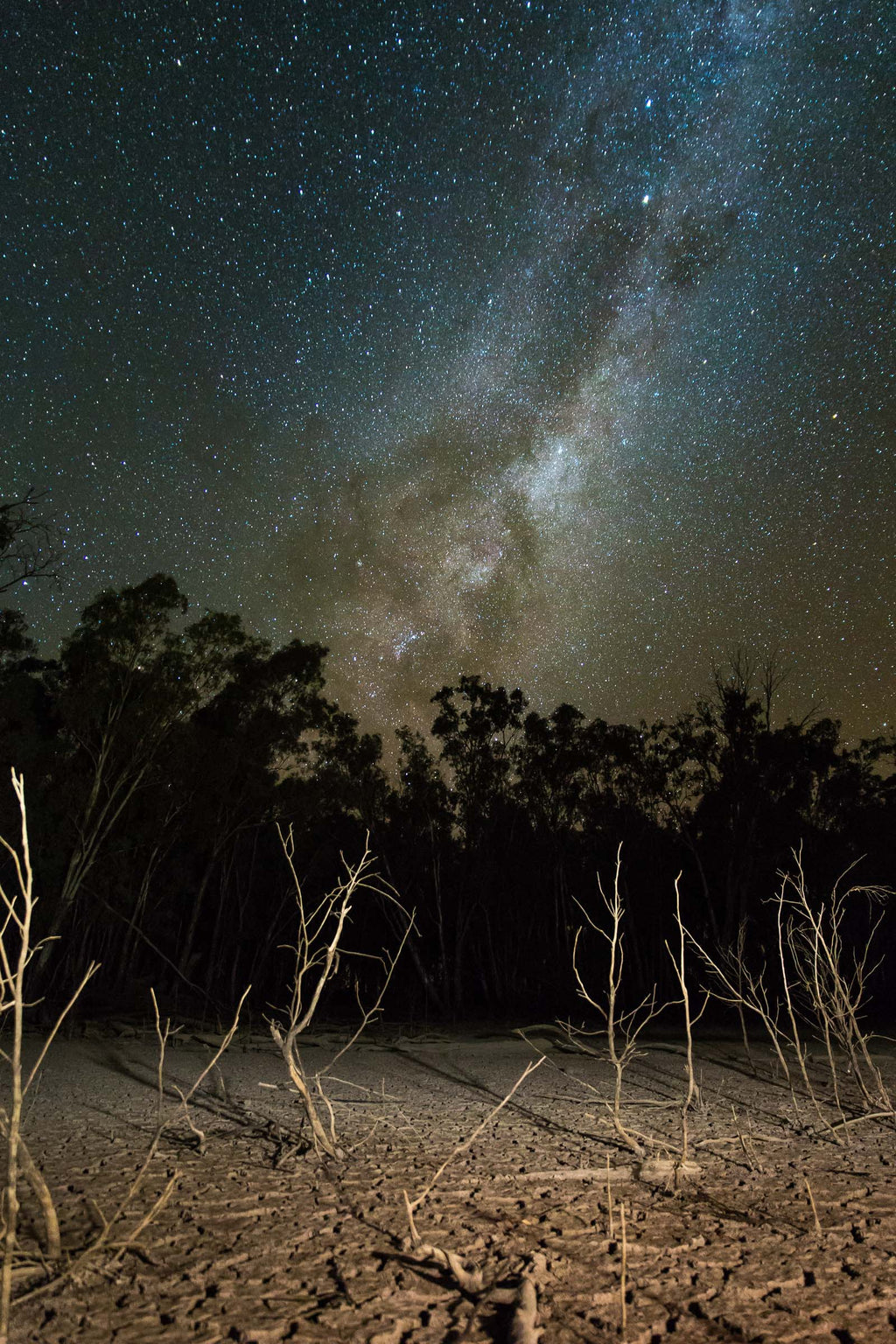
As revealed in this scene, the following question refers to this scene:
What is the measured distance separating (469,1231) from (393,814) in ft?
82.8

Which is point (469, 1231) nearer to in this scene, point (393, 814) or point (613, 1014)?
point (613, 1014)

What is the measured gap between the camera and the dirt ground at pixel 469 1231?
2434mm

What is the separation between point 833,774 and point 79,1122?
25406 millimetres

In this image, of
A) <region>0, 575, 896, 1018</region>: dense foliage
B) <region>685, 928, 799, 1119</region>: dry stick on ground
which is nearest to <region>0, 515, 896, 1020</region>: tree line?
<region>0, 575, 896, 1018</region>: dense foliage

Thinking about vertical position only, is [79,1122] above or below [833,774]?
below

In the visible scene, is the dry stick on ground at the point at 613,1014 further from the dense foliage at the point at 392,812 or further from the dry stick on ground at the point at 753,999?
the dense foliage at the point at 392,812

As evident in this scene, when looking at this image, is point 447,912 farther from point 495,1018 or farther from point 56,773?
point 56,773

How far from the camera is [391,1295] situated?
8.52 feet

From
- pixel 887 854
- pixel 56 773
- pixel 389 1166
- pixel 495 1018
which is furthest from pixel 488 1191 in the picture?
pixel 887 854

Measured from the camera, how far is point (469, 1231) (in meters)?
3.28

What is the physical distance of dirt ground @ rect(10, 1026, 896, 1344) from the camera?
243cm

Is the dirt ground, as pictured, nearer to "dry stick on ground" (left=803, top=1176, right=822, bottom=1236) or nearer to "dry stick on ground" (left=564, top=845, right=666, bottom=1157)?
"dry stick on ground" (left=803, top=1176, right=822, bottom=1236)

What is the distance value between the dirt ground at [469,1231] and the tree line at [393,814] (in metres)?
13.8

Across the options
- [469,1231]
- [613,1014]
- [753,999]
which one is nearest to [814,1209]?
[469,1231]
